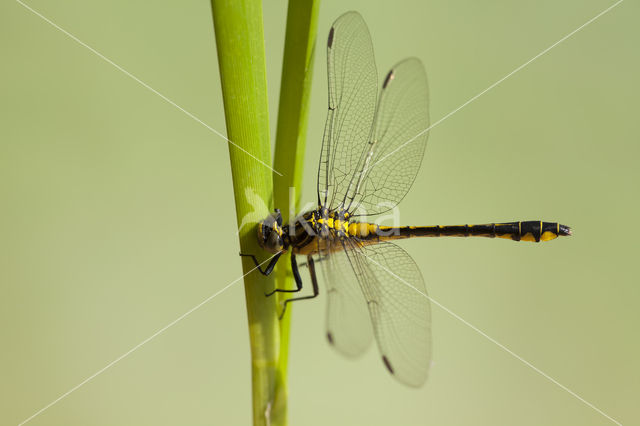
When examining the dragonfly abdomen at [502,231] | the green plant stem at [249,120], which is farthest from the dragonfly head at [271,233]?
the dragonfly abdomen at [502,231]

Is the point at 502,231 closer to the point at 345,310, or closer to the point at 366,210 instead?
the point at 366,210

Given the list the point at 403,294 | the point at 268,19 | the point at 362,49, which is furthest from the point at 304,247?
the point at 268,19

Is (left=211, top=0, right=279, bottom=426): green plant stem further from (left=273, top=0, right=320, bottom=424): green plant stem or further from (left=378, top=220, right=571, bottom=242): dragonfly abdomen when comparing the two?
(left=378, top=220, right=571, bottom=242): dragonfly abdomen

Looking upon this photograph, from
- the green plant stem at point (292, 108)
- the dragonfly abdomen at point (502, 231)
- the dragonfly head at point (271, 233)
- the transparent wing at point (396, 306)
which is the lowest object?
the transparent wing at point (396, 306)

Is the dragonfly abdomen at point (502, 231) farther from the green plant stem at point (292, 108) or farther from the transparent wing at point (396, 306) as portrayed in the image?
the green plant stem at point (292, 108)

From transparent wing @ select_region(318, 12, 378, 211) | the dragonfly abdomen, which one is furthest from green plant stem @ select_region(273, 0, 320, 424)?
the dragonfly abdomen

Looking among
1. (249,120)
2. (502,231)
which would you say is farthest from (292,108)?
(502,231)
